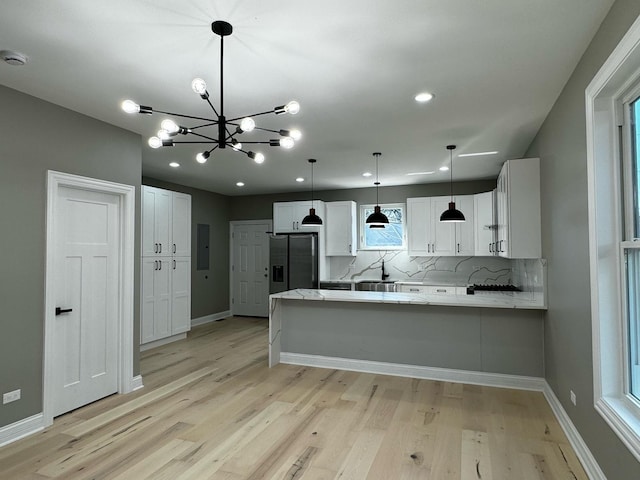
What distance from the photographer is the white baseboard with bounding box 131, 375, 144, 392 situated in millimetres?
3891

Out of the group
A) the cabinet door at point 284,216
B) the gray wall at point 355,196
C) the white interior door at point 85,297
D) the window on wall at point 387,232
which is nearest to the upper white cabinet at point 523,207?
the gray wall at point 355,196

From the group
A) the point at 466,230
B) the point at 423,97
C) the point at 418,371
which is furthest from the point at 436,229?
the point at 423,97

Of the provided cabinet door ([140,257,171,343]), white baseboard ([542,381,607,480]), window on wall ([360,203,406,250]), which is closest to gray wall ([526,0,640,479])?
white baseboard ([542,381,607,480])

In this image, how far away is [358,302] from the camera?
4.46 metres

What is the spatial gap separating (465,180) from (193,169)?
4.54 m

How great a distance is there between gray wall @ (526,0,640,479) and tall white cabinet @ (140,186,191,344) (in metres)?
5.01

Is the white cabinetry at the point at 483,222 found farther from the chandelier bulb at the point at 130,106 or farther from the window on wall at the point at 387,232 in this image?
the chandelier bulb at the point at 130,106

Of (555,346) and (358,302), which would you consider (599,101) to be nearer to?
(555,346)

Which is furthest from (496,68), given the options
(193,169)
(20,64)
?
(193,169)

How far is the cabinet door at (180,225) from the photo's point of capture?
6.00m

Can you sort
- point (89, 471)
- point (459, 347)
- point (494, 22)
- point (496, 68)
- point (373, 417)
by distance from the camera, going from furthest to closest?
point (459, 347) < point (373, 417) < point (496, 68) < point (89, 471) < point (494, 22)

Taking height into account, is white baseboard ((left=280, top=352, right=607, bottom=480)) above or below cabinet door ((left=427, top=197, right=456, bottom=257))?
below

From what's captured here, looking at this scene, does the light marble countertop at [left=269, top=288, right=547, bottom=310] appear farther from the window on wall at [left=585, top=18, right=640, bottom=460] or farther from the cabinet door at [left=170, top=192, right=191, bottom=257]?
the cabinet door at [left=170, top=192, right=191, bottom=257]

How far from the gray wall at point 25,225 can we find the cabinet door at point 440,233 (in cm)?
522
